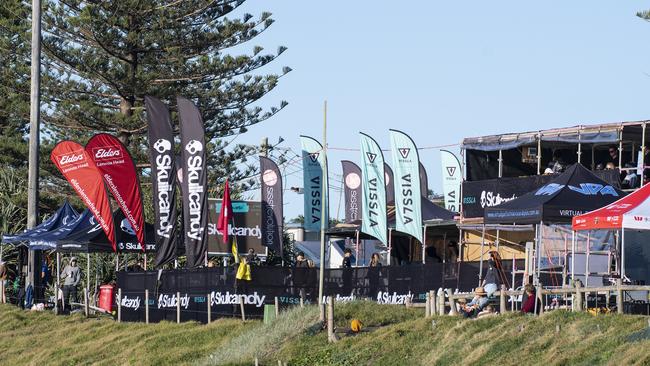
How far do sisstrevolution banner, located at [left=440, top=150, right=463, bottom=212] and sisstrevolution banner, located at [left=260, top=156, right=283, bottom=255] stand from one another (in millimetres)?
5986

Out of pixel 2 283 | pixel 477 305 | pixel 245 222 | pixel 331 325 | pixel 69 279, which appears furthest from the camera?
pixel 245 222

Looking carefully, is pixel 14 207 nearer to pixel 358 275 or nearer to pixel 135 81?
pixel 135 81

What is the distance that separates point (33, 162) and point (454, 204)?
1385 cm

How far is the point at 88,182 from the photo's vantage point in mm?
33438

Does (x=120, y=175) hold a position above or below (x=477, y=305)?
above

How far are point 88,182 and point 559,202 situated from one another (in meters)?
13.1

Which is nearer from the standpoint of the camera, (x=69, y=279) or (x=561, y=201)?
(x=561, y=201)

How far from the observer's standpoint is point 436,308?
23750 mm

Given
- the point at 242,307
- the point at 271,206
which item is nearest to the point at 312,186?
the point at 271,206

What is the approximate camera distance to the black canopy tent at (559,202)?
25.8 metres

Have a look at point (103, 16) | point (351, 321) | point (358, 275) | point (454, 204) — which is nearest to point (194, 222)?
point (358, 275)

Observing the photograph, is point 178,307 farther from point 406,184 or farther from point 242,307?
point 406,184

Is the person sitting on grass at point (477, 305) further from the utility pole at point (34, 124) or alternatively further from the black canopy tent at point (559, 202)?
the utility pole at point (34, 124)

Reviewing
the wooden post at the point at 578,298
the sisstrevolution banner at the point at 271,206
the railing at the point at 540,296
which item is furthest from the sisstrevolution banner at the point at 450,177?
the wooden post at the point at 578,298
